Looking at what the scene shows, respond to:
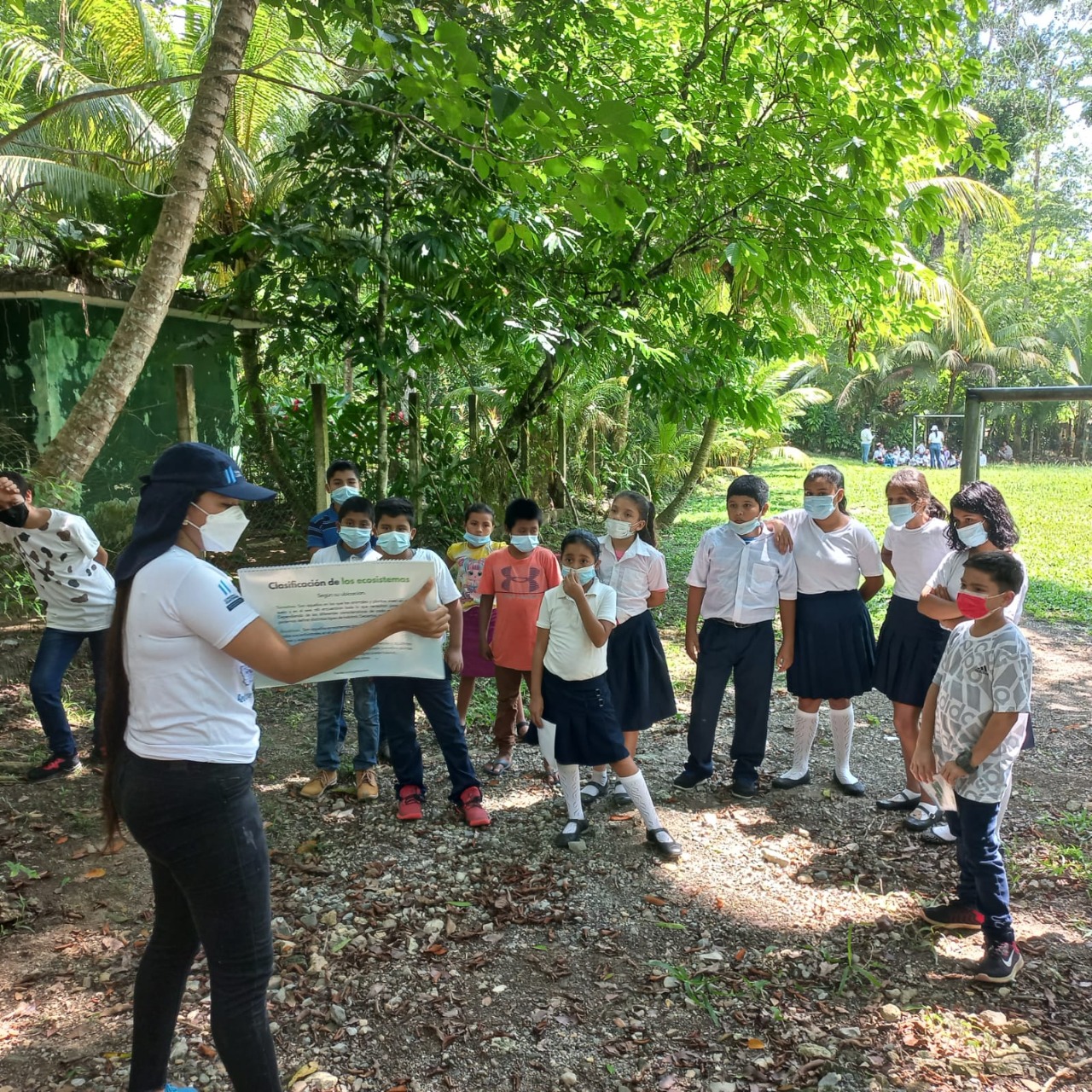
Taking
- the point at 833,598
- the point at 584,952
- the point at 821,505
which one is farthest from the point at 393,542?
the point at 833,598

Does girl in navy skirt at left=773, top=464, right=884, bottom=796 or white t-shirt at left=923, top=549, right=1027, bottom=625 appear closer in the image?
white t-shirt at left=923, top=549, right=1027, bottom=625

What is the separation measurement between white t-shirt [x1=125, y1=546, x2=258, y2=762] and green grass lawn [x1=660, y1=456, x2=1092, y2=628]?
6.72 m

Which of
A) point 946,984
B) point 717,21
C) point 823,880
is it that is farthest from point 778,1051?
point 717,21

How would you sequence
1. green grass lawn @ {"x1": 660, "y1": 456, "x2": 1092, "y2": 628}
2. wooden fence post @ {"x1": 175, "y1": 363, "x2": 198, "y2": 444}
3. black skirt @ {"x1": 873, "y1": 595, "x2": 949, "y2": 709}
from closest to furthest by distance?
black skirt @ {"x1": 873, "y1": 595, "x2": 949, "y2": 709} < wooden fence post @ {"x1": 175, "y1": 363, "x2": 198, "y2": 444} < green grass lawn @ {"x1": 660, "y1": 456, "x2": 1092, "y2": 628}

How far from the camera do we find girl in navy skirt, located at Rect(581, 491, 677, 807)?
4.44 metres

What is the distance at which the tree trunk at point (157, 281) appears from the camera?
4.80 m

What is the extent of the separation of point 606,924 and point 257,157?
1029cm

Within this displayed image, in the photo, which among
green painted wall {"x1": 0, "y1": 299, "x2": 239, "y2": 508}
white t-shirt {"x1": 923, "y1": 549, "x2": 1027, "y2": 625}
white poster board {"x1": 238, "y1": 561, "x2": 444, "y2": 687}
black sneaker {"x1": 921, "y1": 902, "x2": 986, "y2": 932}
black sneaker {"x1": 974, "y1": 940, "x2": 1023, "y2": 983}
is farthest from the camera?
green painted wall {"x1": 0, "y1": 299, "x2": 239, "y2": 508}

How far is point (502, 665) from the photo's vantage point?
4902 millimetres

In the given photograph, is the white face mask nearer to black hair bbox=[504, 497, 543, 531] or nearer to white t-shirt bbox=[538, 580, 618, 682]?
white t-shirt bbox=[538, 580, 618, 682]

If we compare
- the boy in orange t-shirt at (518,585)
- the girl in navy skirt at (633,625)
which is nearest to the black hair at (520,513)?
the boy in orange t-shirt at (518,585)

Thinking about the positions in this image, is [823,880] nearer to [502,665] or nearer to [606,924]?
[606,924]

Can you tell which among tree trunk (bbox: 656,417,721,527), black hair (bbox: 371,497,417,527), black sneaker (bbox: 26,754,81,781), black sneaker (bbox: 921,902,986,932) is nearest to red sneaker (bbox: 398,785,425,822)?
black hair (bbox: 371,497,417,527)

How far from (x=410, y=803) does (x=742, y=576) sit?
2.06 meters
